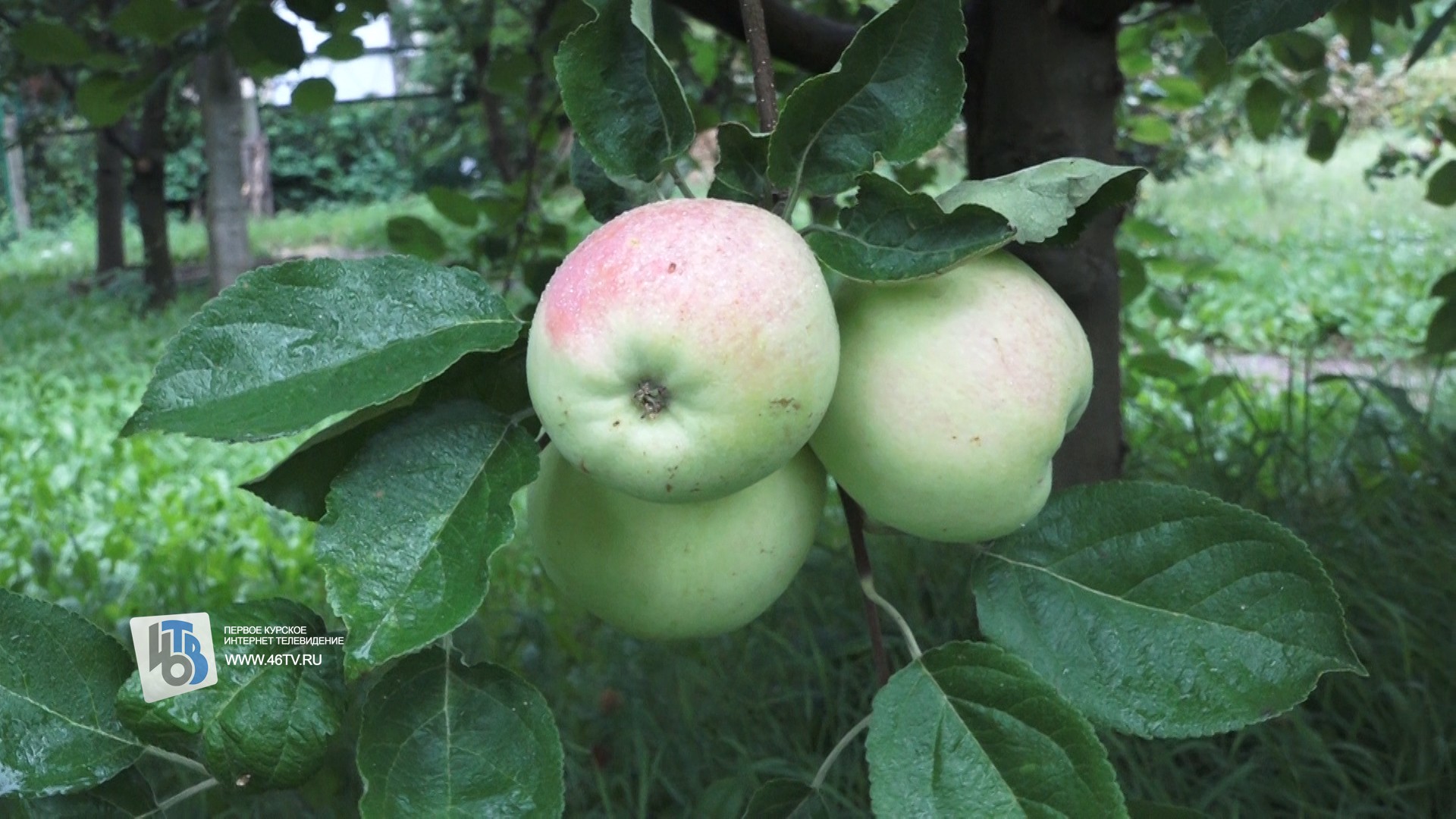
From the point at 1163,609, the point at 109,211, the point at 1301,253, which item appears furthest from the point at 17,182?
the point at 1163,609

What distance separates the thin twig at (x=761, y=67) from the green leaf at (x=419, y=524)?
25cm

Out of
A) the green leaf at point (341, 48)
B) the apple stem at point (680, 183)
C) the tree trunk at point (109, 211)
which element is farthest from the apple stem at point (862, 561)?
the tree trunk at point (109, 211)

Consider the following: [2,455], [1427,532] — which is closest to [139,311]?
[2,455]

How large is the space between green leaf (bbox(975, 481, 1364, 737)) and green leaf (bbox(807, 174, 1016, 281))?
22 centimetres

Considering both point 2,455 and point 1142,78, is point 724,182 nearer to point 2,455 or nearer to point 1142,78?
point 1142,78

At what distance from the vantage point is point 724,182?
2.37ft

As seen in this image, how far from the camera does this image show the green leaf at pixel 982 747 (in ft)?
2.08

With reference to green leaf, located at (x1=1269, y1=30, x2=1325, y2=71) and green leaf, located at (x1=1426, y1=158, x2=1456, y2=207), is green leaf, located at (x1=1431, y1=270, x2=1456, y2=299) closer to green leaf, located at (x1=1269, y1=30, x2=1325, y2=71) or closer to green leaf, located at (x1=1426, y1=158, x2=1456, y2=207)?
green leaf, located at (x1=1426, y1=158, x2=1456, y2=207)

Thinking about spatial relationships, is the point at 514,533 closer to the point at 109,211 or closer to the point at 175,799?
the point at 175,799

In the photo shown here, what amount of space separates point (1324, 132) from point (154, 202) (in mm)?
6451

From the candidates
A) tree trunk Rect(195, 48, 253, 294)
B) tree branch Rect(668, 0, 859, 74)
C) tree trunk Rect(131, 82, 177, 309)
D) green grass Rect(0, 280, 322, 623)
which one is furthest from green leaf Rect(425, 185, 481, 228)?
tree trunk Rect(131, 82, 177, 309)

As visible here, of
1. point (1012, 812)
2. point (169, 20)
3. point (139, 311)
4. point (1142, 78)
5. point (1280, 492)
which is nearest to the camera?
point (1012, 812)

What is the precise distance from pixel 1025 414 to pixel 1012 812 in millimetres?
214

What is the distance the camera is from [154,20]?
5.88 feet
